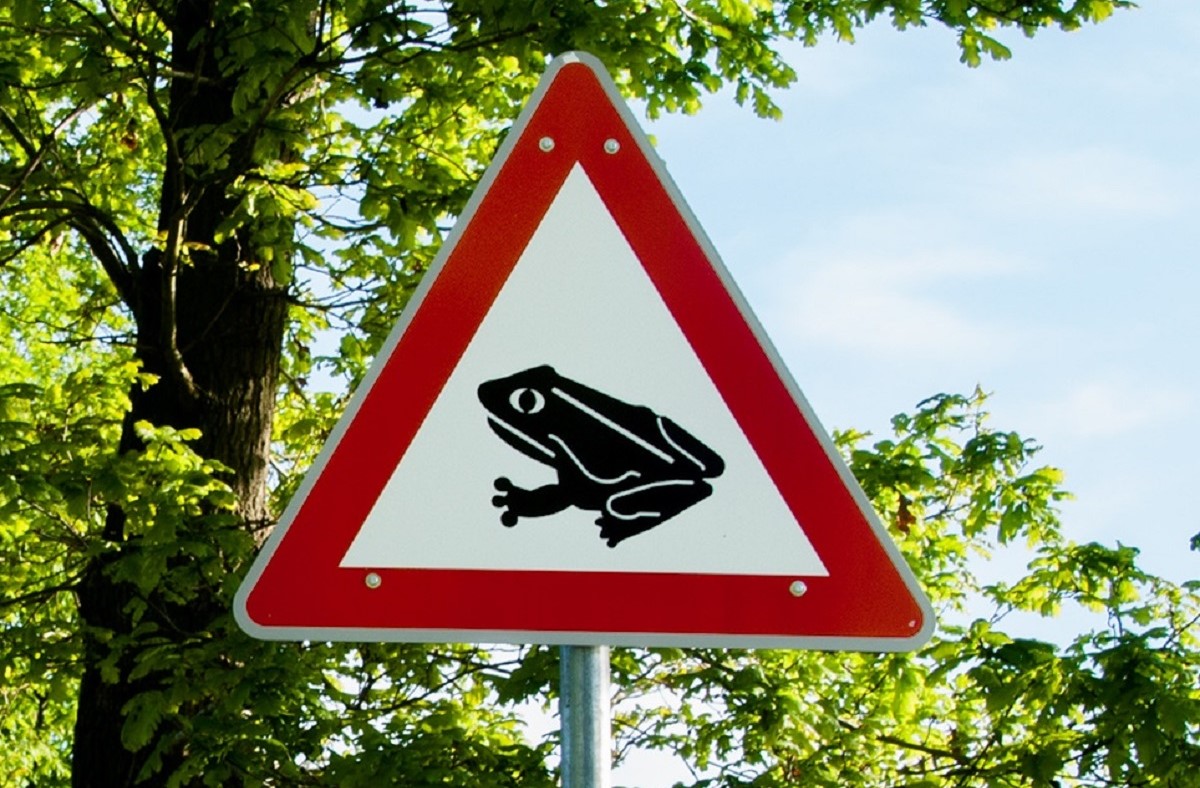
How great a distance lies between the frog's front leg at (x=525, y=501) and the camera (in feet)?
7.80

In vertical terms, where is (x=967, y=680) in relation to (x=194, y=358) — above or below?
below

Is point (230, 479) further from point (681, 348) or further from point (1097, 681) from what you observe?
point (681, 348)

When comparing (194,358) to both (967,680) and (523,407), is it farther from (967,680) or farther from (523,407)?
(523,407)

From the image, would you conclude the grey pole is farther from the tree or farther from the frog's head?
the tree

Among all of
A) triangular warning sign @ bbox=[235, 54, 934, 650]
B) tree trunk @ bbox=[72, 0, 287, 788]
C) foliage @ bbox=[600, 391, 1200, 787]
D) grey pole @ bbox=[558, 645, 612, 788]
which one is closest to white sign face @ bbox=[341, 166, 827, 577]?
triangular warning sign @ bbox=[235, 54, 934, 650]

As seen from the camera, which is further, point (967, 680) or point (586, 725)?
point (967, 680)

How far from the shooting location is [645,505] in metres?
2.40

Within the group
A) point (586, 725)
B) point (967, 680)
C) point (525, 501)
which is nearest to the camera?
point (586, 725)

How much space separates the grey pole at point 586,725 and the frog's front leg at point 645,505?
210mm

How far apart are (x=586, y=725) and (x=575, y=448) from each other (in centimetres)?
47

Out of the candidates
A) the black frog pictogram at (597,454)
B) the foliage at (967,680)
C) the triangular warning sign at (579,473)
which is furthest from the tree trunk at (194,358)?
the black frog pictogram at (597,454)

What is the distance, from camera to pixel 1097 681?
569 centimetres

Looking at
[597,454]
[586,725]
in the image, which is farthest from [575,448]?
[586,725]

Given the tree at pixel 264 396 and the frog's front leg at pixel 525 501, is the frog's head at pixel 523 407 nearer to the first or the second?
the frog's front leg at pixel 525 501
